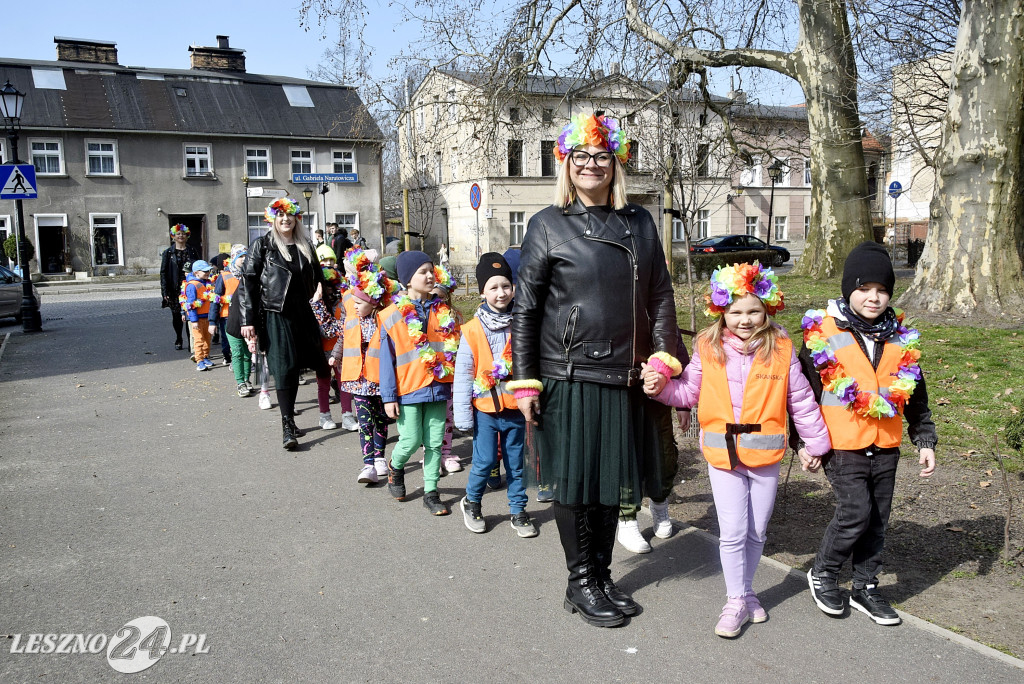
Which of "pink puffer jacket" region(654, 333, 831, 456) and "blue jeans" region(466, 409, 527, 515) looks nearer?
"pink puffer jacket" region(654, 333, 831, 456)

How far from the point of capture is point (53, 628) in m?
3.82

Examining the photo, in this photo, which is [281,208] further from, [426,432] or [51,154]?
[51,154]

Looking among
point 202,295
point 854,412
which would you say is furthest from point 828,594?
point 202,295

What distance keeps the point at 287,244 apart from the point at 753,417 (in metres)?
5.04

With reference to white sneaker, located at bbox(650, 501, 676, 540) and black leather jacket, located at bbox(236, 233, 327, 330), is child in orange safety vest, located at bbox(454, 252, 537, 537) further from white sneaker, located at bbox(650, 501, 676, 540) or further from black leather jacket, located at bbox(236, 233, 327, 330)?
black leather jacket, located at bbox(236, 233, 327, 330)

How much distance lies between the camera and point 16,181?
50.9 feet

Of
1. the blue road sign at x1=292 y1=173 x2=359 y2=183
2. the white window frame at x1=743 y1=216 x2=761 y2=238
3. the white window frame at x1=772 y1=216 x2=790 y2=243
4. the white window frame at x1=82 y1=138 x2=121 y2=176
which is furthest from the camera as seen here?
the white window frame at x1=772 y1=216 x2=790 y2=243

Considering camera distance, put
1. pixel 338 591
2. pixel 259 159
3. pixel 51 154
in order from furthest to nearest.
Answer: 1. pixel 259 159
2. pixel 51 154
3. pixel 338 591

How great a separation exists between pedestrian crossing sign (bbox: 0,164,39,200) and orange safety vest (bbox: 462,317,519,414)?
13539 millimetres

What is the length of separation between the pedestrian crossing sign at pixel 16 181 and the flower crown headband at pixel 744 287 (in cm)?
1529

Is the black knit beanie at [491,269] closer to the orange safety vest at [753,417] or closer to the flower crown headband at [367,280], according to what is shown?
the flower crown headband at [367,280]

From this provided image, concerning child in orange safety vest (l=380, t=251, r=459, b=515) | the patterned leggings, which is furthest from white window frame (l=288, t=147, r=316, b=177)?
child in orange safety vest (l=380, t=251, r=459, b=515)

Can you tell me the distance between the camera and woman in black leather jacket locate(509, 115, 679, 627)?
3.56 meters

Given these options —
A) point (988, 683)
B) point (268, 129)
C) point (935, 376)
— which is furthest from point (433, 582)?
point (268, 129)
